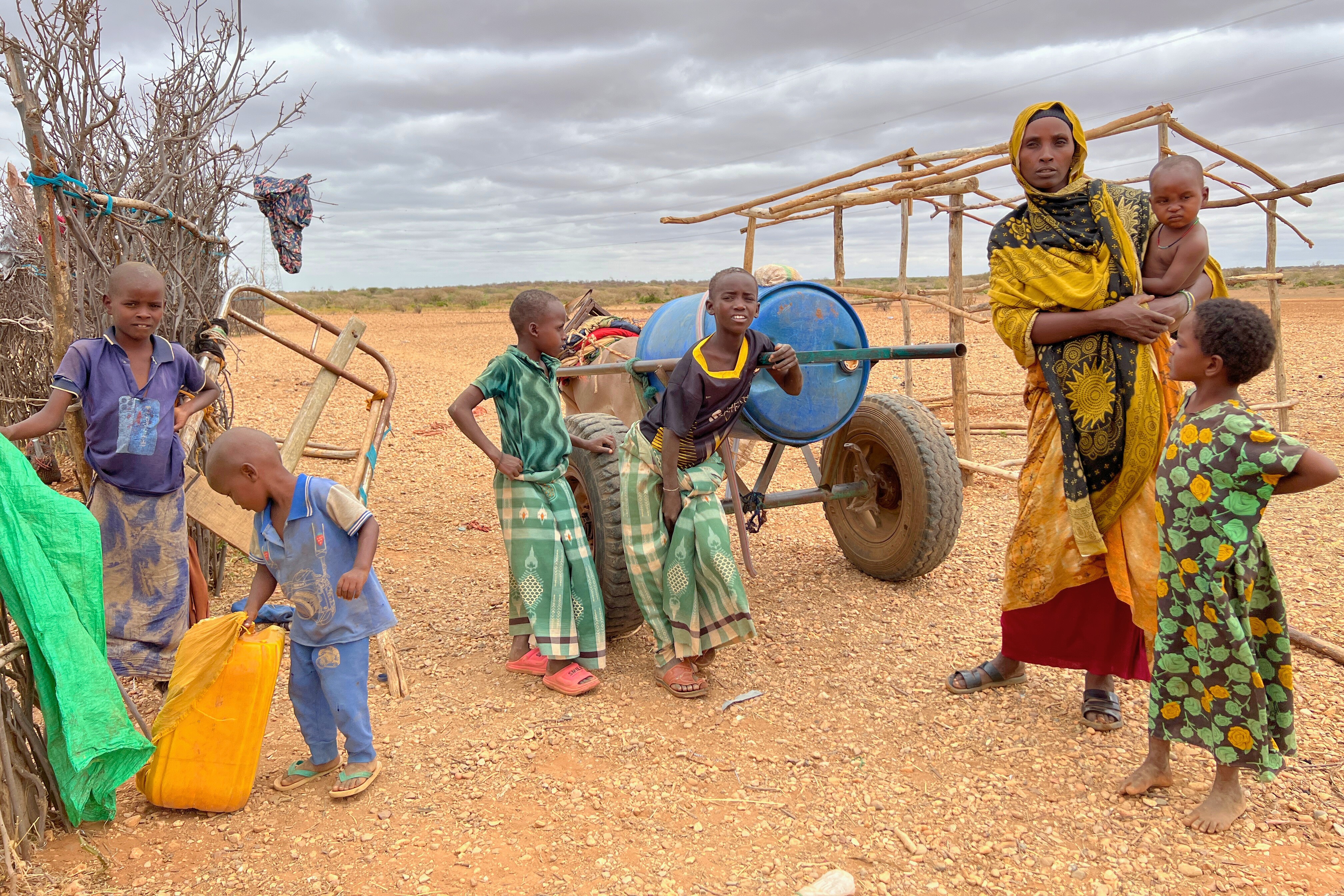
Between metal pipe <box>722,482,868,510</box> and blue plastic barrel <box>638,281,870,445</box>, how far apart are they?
339 millimetres

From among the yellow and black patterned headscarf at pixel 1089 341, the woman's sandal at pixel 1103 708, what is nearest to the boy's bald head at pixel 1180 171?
the yellow and black patterned headscarf at pixel 1089 341

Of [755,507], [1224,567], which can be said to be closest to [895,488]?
[755,507]

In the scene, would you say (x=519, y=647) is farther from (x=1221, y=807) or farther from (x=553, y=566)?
(x=1221, y=807)

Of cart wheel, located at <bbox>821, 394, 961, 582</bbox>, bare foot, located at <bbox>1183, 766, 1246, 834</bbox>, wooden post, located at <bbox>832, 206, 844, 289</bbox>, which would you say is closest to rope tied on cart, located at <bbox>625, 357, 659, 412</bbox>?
cart wheel, located at <bbox>821, 394, 961, 582</bbox>

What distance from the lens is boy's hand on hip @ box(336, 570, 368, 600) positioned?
2.59 m

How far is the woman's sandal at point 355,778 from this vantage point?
8.89 ft

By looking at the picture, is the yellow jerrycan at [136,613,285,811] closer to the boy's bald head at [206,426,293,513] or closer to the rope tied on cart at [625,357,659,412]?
the boy's bald head at [206,426,293,513]

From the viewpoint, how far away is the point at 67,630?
236 centimetres

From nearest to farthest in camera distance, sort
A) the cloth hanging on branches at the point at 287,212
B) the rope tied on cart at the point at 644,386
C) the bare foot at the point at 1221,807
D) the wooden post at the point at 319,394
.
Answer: the bare foot at the point at 1221,807 < the wooden post at the point at 319,394 < the rope tied on cart at the point at 644,386 < the cloth hanging on branches at the point at 287,212

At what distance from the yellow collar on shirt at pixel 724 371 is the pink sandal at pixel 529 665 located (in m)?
1.41

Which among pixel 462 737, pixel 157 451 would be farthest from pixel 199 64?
pixel 462 737

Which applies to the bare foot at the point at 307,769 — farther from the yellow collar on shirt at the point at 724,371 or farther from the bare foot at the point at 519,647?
the yellow collar on shirt at the point at 724,371

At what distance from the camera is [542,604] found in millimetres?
3543

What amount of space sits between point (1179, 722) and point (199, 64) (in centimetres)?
507
